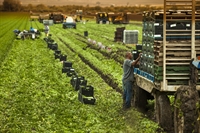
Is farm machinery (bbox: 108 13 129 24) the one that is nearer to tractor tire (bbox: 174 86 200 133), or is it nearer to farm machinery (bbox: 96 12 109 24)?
farm machinery (bbox: 96 12 109 24)

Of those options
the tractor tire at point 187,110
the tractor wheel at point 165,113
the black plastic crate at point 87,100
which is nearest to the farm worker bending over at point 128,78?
the black plastic crate at point 87,100

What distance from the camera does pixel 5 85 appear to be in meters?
23.0

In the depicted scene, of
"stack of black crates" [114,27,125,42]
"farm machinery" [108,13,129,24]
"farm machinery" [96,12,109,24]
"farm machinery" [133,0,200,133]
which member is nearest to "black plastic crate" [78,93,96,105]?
"farm machinery" [133,0,200,133]

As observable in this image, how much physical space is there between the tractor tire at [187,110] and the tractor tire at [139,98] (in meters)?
3.70

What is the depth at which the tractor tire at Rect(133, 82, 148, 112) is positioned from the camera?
56.9 feet

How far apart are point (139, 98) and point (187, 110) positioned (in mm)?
4278

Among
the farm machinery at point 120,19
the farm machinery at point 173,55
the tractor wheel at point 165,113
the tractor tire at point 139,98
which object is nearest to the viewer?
the farm machinery at point 173,55

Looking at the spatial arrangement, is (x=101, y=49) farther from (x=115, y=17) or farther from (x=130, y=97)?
(x=115, y=17)

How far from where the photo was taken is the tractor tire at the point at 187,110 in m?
13.1

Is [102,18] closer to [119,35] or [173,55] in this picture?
[119,35]

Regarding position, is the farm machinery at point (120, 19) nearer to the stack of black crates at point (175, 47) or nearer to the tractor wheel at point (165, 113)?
the stack of black crates at point (175, 47)

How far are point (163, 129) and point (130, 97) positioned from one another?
293 cm

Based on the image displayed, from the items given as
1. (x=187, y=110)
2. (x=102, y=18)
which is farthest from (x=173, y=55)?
(x=102, y=18)

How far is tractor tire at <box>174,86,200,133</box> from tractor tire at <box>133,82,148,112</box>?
3.70m
